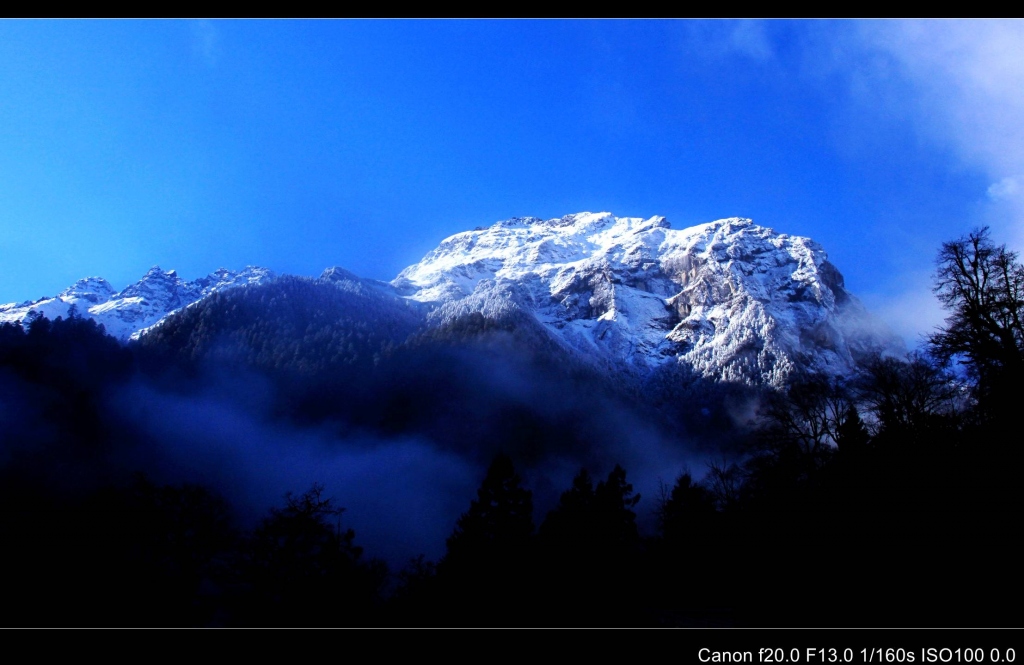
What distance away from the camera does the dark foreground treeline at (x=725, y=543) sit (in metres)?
13.4

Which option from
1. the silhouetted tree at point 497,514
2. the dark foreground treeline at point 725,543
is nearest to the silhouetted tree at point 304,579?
the dark foreground treeline at point 725,543

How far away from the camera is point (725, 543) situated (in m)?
29.5

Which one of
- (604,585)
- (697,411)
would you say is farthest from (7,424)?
(697,411)

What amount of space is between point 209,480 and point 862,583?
11175cm

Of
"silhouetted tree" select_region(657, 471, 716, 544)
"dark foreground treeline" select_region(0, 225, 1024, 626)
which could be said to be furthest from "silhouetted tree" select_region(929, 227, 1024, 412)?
"silhouetted tree" select_region(657, 471, 716, 544)

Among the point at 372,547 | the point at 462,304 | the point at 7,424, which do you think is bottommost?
the point at 372,547

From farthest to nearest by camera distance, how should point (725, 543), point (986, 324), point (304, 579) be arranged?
point (725, 543), point (304, 579), point (986, 324)

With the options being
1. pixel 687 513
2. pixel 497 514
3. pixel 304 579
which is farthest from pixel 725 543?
pixel 304 579

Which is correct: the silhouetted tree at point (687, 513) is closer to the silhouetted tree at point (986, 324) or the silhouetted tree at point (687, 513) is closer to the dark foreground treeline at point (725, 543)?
the dark foreground treeline at point (725, 543)

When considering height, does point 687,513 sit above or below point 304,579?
above

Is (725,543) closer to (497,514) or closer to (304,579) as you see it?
(497,514)

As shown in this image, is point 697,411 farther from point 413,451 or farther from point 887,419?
point 887,419

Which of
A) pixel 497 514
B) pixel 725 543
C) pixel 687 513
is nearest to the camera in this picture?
pixel 725 543

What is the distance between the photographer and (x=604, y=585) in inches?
1088
